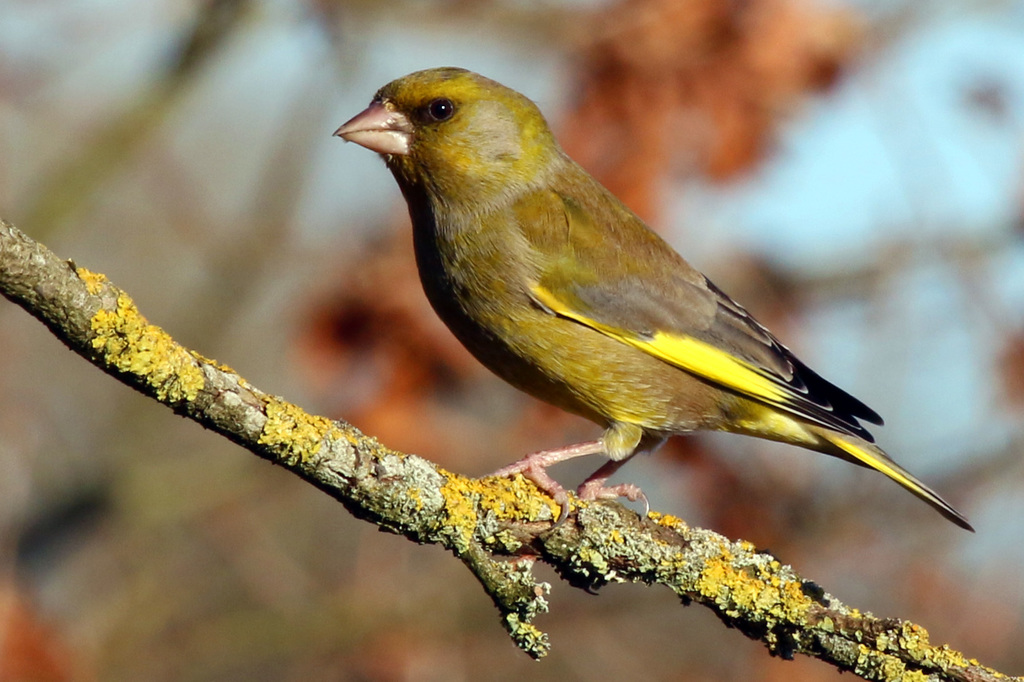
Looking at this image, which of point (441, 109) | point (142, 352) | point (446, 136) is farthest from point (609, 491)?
point (142, 352)

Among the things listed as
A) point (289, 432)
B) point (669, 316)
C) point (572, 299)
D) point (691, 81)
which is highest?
point (691, 81)

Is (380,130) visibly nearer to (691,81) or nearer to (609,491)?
(609,491)

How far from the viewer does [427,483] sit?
283 centimetres

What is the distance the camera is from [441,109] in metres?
4.53

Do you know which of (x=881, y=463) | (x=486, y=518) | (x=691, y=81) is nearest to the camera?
(x=486, y=518)

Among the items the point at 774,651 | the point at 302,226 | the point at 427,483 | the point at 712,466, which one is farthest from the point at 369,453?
the point at 302,226

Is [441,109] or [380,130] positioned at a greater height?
[441,109]

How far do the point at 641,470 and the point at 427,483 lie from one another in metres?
6.18

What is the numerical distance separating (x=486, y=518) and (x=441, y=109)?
6.89ft

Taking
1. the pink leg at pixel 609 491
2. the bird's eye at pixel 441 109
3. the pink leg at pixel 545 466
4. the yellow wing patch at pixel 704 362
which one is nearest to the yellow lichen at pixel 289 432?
the pink leg at pixel 545 466

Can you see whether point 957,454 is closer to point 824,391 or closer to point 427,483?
point 824,391

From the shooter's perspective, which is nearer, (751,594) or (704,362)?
(751,594)

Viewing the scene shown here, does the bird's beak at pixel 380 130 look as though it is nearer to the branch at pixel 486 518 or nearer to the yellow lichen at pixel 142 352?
the branch at pixel 486 518

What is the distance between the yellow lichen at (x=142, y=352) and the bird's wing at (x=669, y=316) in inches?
77.0
